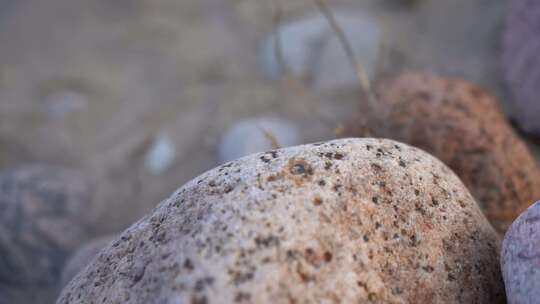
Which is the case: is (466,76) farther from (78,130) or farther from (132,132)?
(78,130)

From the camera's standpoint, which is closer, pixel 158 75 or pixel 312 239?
pixel 312 239

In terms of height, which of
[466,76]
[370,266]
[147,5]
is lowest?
[370,266]

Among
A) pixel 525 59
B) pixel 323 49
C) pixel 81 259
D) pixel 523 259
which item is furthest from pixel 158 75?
pixel 523 259

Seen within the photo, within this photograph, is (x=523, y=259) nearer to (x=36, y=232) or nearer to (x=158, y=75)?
(x=36, y=232)

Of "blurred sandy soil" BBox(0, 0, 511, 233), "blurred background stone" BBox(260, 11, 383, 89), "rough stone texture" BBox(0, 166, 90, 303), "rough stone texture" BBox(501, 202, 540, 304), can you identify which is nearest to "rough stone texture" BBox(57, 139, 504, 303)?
"rough stone texture" BBox(501, 202, 540, 304)

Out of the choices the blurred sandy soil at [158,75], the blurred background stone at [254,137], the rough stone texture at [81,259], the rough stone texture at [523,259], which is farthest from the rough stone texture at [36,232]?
the rough stone texture at [523,259]

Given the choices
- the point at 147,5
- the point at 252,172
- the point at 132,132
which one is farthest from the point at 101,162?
the point at 252,172

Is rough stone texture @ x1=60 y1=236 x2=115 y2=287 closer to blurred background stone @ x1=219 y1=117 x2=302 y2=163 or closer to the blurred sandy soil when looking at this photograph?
the blurred sandy soil
